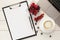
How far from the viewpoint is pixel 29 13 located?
4.30 feet

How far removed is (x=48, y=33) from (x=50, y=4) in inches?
7.7

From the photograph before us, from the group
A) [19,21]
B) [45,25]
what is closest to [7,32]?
[19,21]

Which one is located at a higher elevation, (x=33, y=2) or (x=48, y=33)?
(x=33, y=2)

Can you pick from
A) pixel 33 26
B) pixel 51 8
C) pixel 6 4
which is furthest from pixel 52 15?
pixel 6 4

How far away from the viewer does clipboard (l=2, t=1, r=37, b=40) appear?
130 centimetres

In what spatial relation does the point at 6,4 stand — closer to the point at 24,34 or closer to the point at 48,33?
the point at 24,34

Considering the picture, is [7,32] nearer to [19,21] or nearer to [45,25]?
[19,21]

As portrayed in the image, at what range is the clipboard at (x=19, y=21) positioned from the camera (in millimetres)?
1304

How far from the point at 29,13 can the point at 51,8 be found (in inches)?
6.0

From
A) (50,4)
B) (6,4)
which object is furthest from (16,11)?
(50,4)

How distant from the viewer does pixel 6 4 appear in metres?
1.33

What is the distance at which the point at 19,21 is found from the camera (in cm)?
131

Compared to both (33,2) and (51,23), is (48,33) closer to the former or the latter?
(51,23)

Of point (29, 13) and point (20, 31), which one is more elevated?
point (29, 13)
